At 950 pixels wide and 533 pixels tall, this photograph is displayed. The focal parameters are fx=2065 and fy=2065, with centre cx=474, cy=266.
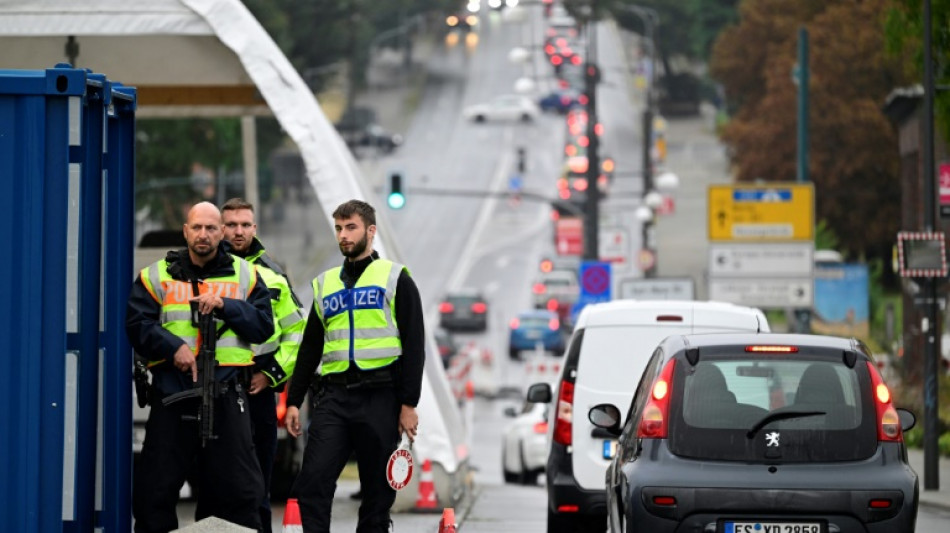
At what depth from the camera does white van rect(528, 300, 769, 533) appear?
534 inches

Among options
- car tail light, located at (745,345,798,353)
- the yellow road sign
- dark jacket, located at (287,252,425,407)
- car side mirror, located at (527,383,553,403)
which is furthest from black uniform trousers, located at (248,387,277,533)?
the yellow road sign

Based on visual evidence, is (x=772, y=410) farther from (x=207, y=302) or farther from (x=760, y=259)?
(x=760, y=259)

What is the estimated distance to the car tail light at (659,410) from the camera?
998 cm

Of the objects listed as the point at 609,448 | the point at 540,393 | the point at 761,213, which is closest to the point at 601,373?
the point at 609,448

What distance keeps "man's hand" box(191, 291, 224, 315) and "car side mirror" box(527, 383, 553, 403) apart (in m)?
5.73

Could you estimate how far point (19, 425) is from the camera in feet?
28.8

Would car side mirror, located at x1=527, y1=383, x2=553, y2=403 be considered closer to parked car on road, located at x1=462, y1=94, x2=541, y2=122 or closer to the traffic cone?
the traffic cone

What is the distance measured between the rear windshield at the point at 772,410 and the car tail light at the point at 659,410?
0.05 meters

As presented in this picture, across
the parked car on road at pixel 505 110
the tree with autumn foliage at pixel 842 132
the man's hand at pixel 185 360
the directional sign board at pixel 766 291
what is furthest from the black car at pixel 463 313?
the man's hand at pixel 185 360

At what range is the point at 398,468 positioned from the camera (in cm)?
1007

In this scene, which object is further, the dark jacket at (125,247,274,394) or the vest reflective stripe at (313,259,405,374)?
the vest reflective stripe at (313,259,405,374)

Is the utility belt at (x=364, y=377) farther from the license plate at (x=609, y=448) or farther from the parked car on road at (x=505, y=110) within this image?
the parked car on road at (x=505, y=110)

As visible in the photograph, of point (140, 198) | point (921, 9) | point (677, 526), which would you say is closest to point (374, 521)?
point (677, 526)

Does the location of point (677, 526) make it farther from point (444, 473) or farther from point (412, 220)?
point (412, 220)
